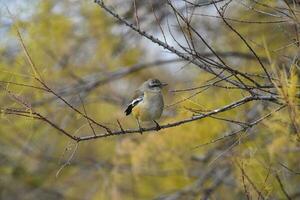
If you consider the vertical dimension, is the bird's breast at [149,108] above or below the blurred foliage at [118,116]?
below

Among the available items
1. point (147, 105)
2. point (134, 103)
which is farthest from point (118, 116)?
point (147, 105)

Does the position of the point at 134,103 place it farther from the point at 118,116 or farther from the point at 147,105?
the point at 118,116

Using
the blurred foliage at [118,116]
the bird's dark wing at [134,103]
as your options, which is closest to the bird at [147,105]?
the bird's dark wing at [134,103]

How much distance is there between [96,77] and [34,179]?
293 cm

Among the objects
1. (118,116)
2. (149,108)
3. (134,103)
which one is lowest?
(149,108)

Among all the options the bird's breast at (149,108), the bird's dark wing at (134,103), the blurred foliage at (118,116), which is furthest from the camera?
the blurred foliage at (118,116)

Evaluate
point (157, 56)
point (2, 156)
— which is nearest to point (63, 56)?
point (2, 156)

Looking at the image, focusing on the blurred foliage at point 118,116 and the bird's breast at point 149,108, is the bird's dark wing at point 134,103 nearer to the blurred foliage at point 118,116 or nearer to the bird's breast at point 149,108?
the bird's breast at point 149,108

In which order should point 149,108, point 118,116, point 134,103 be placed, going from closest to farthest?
point 149,108 → point 134,103 → point 118,116

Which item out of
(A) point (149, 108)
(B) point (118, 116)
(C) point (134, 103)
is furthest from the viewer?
(B) point (118, 116)

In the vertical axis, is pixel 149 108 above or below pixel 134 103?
below

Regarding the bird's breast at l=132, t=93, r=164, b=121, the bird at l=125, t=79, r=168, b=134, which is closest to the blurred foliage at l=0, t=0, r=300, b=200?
the bird at l=125, t=79, r=168, b=134

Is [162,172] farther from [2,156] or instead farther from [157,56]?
[157,56]

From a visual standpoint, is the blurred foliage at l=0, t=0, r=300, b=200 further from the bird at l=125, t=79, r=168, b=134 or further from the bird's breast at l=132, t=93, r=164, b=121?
the bird's breast at l=132, t=93, r=164, b=121
